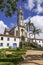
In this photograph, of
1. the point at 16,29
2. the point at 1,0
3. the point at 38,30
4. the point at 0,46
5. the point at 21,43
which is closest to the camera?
the point at 1,0

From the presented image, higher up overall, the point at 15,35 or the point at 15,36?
the point at 15,35

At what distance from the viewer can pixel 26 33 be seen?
320 ft

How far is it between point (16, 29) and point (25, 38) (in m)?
6.81

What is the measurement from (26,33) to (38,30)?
1132 cm

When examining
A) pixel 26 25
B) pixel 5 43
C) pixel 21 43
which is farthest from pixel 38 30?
pixel 5 43

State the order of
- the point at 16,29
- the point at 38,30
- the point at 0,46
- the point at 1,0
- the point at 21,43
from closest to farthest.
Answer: the point at 1,0 < the point at 0,46 < the point at 21,43 < the point at 16,29 < the point at 38,30

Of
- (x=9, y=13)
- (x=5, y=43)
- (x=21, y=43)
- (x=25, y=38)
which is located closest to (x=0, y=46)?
(x=5, y=43)

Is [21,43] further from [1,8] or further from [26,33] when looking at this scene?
[1,8]

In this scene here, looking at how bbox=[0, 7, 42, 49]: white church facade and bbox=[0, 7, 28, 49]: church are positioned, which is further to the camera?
bbox=[0, 7, 28, 49]: church

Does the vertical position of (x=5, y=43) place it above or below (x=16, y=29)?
below

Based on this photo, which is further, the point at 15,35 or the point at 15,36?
the point at 15,35

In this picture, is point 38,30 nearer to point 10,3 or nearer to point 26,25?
point 26,25

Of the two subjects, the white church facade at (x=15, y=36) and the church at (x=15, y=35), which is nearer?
the white church facade at (x=15, y=36)

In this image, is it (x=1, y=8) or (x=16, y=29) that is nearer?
(x=1, y=8)
